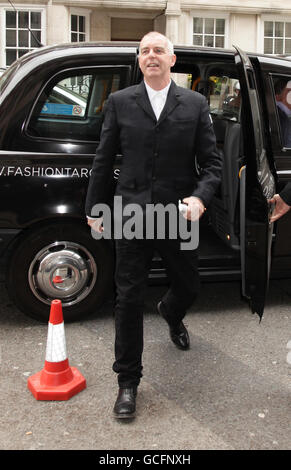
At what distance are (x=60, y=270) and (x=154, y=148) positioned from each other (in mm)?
1363

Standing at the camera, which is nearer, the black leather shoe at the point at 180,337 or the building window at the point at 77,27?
the black leather shoe at the point at 180,337

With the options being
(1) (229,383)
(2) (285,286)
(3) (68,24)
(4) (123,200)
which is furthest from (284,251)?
(3) (68,24)

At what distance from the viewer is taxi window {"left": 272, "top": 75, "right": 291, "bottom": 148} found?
428 cm

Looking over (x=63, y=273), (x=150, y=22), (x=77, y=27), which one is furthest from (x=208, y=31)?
(x=63, y=273)

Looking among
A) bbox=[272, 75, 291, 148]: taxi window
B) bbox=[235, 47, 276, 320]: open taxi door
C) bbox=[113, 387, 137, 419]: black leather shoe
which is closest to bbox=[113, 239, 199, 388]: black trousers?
bbox=[113, 387, 137, 419]: black leather shoe

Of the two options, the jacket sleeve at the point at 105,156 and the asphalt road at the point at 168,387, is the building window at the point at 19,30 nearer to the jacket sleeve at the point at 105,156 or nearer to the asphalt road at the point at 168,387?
the asphalt road at the point at 168,387

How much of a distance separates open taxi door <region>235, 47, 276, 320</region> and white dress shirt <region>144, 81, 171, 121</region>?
0.47m

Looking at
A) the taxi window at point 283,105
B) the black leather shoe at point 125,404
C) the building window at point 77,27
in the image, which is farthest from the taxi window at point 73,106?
the building window at point 77,27

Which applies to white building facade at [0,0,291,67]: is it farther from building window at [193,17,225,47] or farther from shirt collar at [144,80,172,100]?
shirt collar at [144,80,172,100]

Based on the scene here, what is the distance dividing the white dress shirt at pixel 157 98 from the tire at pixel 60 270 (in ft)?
4.11

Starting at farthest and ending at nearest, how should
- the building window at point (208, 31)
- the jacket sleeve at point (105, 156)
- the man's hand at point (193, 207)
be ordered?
the building window at point (208, 31)
the jacket sleeve at point (105, 156)
the man's hand at point (193, 207)

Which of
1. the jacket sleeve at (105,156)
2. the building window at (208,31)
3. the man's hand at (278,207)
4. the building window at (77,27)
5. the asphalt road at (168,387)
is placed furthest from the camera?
the building window at (208,31)

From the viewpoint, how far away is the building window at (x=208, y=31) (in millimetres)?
16109
